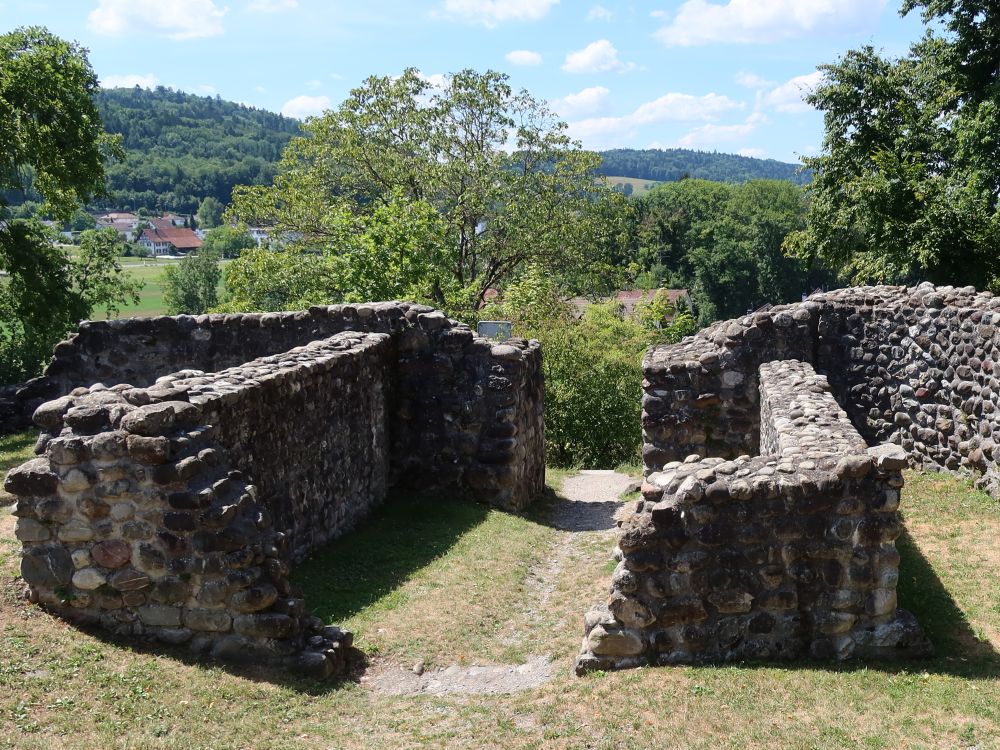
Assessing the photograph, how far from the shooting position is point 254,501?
7.76 m

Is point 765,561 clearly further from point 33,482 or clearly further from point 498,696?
point 33,482

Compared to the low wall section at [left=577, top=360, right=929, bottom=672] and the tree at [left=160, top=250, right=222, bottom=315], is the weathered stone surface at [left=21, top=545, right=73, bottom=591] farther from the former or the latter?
the tree at [left=160, top=250, right=222, bottom=315]

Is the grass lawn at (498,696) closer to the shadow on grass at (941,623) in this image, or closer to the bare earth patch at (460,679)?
the shadow on grass at (941,623)

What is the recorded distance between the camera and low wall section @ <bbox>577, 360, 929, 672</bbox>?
6.94 meters

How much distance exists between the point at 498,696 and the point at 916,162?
20394mm

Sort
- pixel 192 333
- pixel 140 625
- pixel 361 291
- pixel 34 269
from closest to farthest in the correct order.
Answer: pixel 140 625 < pixel 192 333 < pixel 34 269 < pixel 361 291

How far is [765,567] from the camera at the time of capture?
7.05m

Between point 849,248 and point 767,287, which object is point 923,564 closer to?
point 849,248

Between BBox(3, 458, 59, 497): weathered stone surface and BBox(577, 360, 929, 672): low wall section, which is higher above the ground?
BBox(3, 458, 59, 497): weathered stone surface

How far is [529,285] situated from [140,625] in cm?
2200

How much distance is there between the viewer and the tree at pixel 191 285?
7219 cm

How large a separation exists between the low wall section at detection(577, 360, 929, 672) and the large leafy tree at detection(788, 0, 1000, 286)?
50.2 ft

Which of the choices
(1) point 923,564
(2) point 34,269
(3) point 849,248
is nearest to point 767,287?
(3) point 849,248

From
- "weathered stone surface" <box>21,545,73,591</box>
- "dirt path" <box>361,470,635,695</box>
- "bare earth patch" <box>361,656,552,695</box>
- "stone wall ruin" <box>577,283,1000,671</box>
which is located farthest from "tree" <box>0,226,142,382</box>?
"stone wall ruin" <box>577,283,1000,671</box>
